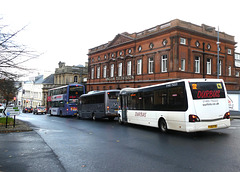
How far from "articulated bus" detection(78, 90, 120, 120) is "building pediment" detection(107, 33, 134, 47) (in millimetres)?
18511

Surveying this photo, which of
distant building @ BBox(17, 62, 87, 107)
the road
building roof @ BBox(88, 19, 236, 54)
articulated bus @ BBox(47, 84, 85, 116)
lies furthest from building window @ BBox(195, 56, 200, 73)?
distant building @ BBox(17, 62, 87, 107)

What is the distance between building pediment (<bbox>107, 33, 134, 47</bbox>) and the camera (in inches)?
1635

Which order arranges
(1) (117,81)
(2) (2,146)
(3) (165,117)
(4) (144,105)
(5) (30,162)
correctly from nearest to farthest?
(5) (30,162) → (2) (2,146) → (3) (165,117) → (4) (144,105) → (1) (117,81)

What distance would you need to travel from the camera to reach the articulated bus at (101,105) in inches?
855

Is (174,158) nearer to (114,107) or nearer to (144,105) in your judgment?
(144,105)

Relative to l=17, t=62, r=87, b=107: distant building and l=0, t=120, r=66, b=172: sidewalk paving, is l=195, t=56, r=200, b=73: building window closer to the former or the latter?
l=0, t=120, r=66, b=172: sidewalk paving

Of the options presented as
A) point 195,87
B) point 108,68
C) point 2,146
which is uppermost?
point 108,68

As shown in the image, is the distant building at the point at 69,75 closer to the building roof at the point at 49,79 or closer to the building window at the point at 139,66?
the building roof at the point at 49,79

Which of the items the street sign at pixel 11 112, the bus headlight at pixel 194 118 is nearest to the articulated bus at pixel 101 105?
the street sign at pixel 11 112

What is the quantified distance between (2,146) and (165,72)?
27055mm

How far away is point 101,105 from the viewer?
22.4m

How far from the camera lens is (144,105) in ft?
49.4

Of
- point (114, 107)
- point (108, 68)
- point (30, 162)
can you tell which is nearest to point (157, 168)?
point (30, 162)

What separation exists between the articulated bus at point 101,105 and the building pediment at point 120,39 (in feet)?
60.7
